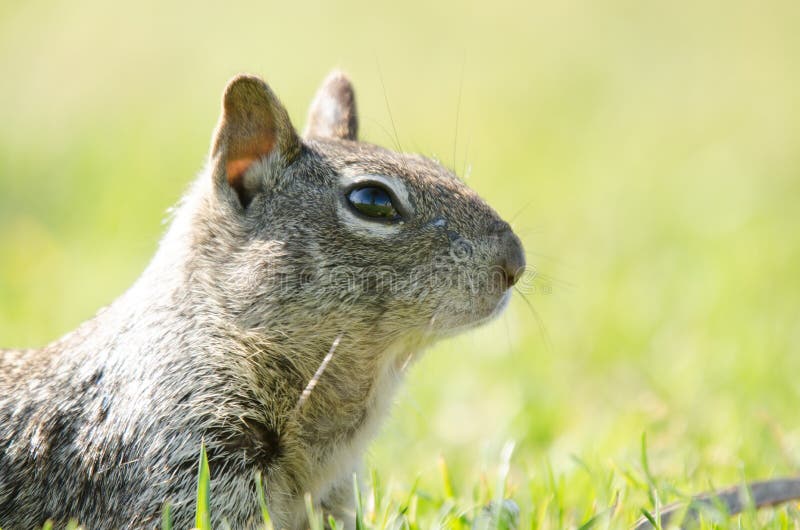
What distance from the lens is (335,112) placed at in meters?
4.42

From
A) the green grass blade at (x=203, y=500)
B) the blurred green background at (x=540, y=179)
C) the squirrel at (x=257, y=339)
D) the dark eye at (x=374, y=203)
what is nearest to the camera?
the green grass blade at (x=203, y=500)

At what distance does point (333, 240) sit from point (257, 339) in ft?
1.43

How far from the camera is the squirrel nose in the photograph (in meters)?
3.53

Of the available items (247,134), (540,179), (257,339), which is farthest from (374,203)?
(540,179)

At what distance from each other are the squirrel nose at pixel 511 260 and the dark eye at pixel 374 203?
0.40 m

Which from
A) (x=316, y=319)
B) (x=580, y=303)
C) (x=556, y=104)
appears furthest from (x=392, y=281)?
(x=556, y=104)

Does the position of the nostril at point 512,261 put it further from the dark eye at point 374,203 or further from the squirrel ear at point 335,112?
the squirrel ear at point 335,112

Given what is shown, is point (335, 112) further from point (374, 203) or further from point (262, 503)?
point (262, 503)

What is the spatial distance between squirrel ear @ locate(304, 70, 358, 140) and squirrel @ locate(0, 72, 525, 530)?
626 millimetres

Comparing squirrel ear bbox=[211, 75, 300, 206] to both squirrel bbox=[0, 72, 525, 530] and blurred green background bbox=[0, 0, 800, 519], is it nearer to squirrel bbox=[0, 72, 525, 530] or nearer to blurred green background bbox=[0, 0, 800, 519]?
squirrel bbox=[0, 72, 525, 530]

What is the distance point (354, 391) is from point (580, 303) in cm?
339

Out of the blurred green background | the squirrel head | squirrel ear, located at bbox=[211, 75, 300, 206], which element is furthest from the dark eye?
the blurred green background

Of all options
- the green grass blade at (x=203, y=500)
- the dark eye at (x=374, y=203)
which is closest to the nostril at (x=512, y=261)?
the dark eye at (x=374, y=203)

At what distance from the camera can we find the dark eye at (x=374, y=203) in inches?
139
